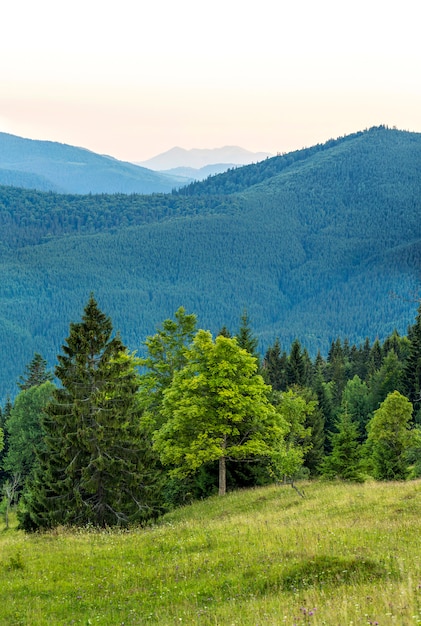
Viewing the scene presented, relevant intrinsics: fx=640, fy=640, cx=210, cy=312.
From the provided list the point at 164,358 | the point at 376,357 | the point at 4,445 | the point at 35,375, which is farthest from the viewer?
the point at 376,357

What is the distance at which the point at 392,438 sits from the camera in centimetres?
4938

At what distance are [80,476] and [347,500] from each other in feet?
43.3

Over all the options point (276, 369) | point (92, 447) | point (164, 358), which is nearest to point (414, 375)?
point (276, 369)

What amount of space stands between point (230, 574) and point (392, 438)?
3720 cm

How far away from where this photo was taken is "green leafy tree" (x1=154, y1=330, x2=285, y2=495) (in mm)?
37000

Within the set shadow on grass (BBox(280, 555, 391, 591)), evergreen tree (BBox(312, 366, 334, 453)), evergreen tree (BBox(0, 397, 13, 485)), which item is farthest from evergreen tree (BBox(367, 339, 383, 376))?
shadow on grass (BBox(280, 555, 391, 591))

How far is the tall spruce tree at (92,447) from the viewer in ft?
100

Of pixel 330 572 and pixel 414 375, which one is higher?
pixel 414 375

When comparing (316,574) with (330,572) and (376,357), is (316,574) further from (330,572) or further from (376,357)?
Result: (376,357)

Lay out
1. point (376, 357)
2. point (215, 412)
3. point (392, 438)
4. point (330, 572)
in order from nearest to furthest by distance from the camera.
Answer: point (330, 572) → point (215, 412) → point (392, 438) → point (376, 357)

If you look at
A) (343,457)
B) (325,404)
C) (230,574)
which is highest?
(230,574)

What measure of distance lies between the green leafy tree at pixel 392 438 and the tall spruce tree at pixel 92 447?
2287 cm

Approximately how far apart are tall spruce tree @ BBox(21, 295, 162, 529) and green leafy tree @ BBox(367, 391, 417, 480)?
75.0ft

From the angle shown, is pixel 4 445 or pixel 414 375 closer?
pixel 414 375
